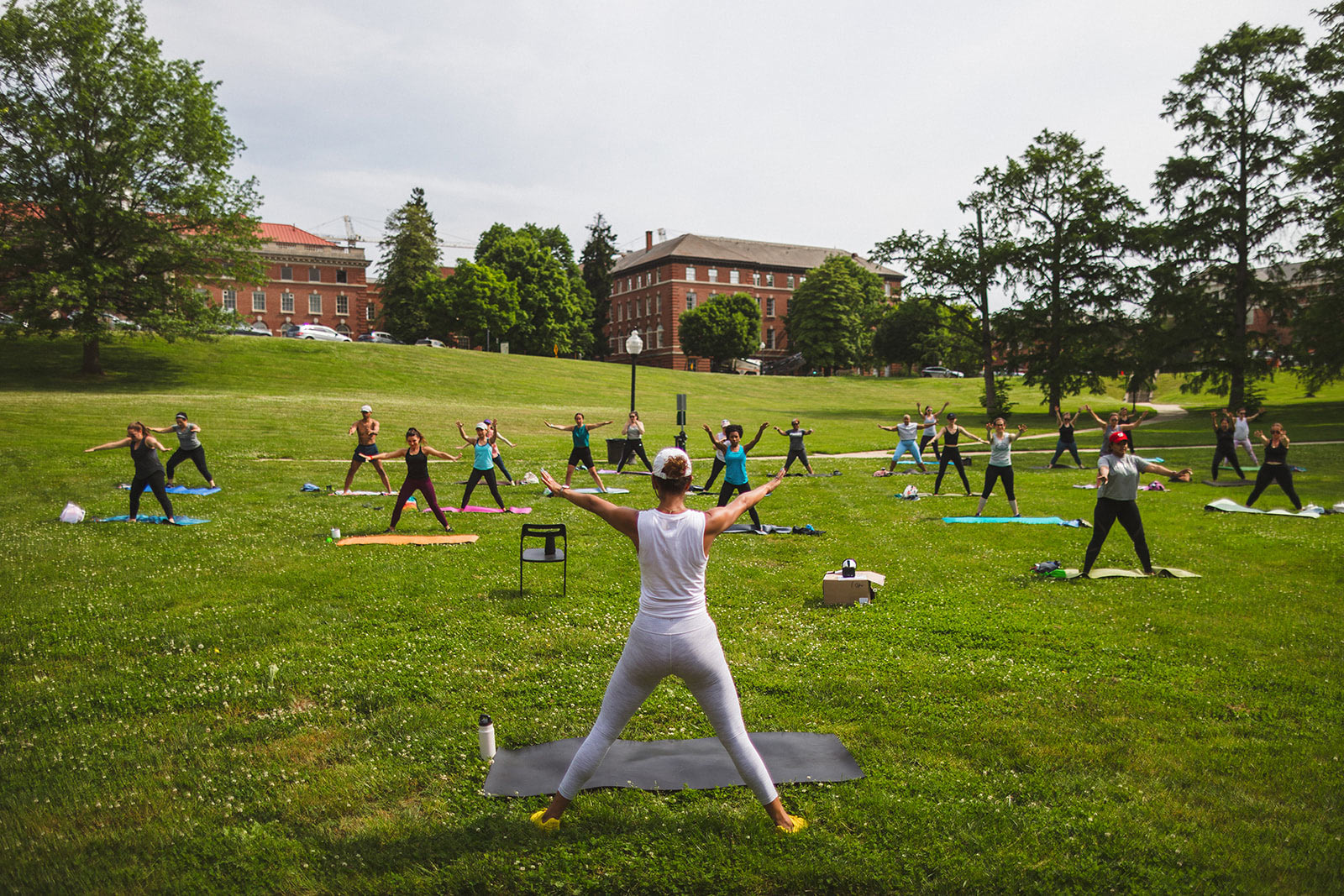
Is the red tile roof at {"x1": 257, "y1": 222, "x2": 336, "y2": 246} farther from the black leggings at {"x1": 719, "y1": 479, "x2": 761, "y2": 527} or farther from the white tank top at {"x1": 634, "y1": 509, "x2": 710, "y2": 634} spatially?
the white tank top at {"x1": 634, "y1": 509, "x2": 710, "y2": 634}

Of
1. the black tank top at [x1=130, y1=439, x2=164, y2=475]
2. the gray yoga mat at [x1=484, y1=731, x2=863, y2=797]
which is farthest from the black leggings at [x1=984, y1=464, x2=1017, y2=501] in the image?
the black tank top at [x1=130, y1=439, x2=164, y2=475]

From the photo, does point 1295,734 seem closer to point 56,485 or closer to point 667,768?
point 667,768

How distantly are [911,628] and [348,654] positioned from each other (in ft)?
20.8

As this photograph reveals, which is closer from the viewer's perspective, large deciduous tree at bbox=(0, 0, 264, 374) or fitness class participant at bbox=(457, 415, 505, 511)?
fitness class participant at bbox=(457, 415, 505, 511)

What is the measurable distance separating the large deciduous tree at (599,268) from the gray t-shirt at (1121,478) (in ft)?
300

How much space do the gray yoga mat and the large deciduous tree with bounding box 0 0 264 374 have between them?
4851cm

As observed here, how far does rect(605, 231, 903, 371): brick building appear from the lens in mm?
103938

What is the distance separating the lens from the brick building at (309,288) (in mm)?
96000

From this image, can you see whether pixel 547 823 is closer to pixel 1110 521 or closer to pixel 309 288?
pixel 1110 521

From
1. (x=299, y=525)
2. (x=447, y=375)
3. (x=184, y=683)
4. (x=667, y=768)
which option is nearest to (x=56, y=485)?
(x=299, y=525)

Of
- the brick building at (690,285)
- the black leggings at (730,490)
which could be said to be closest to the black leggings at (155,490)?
the black leggings at (730,490)

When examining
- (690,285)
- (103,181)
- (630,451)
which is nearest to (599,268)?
(690,285)

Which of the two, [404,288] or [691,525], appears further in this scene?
[404,288]

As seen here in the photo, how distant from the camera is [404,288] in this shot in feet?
279
